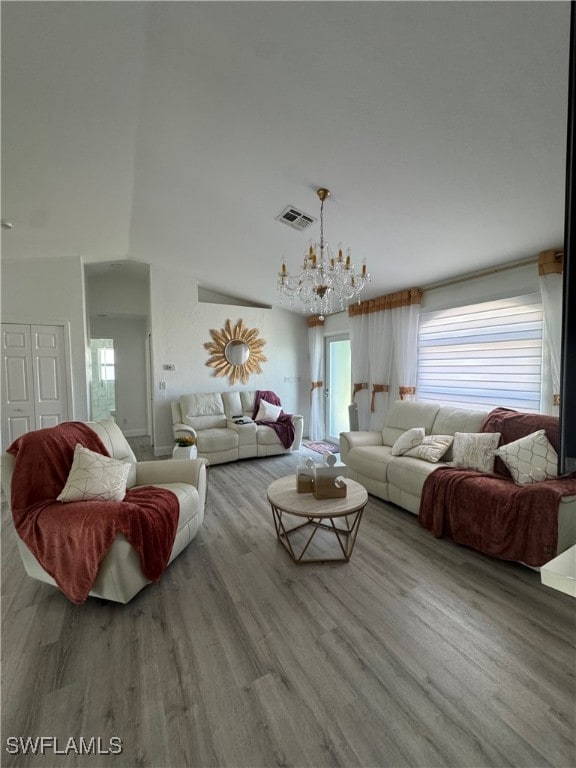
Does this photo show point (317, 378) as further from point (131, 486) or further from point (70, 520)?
point (70, 520)

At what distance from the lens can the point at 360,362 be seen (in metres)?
4.63

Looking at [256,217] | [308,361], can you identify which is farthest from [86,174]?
[308,361]

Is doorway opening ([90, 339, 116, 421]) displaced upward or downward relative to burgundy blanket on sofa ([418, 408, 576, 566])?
upward

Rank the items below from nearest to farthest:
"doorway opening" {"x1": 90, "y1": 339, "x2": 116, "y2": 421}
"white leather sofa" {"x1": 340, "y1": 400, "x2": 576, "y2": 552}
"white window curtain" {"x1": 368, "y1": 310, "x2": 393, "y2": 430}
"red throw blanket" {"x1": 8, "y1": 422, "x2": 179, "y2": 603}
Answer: "red throw blanket" {"x1": 8, "y1": 422, "x2": 179, "y2": 603} < "white leather sofa" {"x1": 340, "y1": 400, "x2": 576, "y2": 552} < "white window curtain" {"x1": 368, "y1": 310, "x2": 393, "y2": 430} < "doorway opening" {"x1": 90, "y1": 339, "x2": 116, "y2": 421}

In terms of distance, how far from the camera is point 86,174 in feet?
8.52

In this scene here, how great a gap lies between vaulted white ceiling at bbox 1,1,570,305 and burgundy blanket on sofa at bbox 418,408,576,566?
4.95 feet

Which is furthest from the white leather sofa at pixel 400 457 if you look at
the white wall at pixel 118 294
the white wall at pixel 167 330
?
the white wall at pixel 118 294

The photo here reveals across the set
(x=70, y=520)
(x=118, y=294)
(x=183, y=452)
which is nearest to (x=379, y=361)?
(x=183, y=452)

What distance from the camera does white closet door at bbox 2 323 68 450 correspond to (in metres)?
3.70

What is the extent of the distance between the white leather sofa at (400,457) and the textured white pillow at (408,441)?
0.07m

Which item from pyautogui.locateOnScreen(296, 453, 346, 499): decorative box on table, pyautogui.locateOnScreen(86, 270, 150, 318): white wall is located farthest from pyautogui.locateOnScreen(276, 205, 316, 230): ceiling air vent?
pyautogui.locateOnScreen(86, 270, 150, 318): white wall

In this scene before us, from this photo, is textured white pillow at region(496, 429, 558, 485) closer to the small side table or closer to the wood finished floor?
the wood finished floor

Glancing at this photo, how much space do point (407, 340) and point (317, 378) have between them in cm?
216

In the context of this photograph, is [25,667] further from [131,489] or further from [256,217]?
[256,217]
